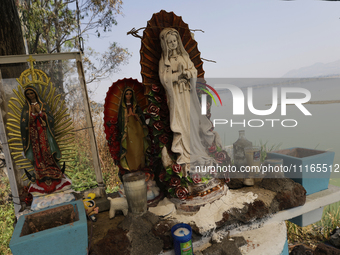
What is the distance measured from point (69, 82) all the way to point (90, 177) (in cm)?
127

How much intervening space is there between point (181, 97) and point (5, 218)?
13.3ft

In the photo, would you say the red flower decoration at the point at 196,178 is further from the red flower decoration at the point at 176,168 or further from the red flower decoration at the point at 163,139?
the red flower decoration at the point at 163,139

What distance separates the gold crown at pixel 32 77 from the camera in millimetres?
2457

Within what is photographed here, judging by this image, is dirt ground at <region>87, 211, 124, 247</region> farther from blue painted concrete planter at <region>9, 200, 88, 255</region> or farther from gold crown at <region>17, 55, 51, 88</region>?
gold crown at <region>17, 55, 51, 88</region>

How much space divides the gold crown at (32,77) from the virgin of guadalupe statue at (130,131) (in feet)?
3.10

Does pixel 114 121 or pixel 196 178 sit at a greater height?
pixel 114 121

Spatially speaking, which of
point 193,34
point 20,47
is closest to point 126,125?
point 193,34

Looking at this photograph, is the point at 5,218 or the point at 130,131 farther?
the point at 5,218

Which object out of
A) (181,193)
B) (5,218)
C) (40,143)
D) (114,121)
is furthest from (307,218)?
(5,218)

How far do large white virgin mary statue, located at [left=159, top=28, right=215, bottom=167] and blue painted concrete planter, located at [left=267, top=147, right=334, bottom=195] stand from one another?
4.09 ft

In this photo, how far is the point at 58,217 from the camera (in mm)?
2018

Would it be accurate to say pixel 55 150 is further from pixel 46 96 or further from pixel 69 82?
pixel 69 82

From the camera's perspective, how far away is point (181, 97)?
2.44 m

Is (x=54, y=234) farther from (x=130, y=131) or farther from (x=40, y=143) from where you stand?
(x=130, y=131)
